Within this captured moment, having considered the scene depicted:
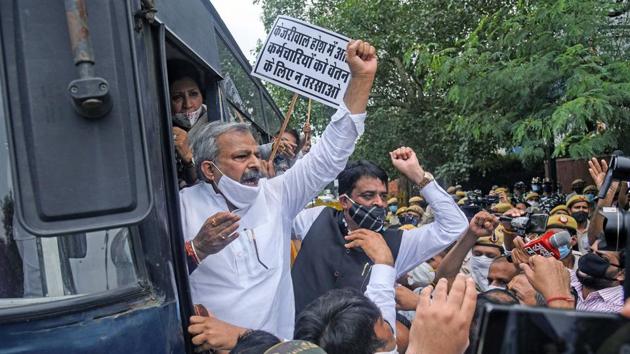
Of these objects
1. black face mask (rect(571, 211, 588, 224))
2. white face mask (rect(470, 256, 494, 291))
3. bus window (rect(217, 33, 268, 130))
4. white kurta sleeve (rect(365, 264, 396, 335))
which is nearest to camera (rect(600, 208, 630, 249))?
white kurta sleeve (rect(365, 264, 396, 335))

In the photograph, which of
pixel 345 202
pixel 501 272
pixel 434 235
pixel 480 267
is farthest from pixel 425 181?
pixel 480 267

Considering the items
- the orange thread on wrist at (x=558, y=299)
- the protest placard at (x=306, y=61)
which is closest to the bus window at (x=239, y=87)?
the protest placard at (x=306, y=61)

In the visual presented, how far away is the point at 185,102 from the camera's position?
338cm

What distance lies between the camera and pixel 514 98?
29.3ft

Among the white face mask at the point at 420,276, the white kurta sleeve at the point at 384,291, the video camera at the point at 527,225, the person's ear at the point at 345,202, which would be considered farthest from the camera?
the white face mask at the point at 420,276

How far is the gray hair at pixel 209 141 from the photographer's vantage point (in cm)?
283


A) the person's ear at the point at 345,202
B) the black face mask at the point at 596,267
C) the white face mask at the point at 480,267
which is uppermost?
the person's ear at the point at 345,202

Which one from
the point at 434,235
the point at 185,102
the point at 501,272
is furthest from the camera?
the point at 501,272

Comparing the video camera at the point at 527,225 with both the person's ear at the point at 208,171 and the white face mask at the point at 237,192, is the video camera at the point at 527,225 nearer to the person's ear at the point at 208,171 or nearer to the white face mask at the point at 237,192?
the white face mask at the point at 237,192

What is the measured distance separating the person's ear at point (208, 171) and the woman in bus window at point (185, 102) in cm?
34

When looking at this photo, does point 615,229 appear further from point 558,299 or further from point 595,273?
point 595,273

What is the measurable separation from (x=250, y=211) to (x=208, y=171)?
0.80 ft

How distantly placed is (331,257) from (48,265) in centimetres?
165

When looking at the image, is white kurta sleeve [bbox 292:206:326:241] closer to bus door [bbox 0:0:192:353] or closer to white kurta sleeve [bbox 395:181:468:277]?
white kurta sleeve [bbox 395:181:468:277]
